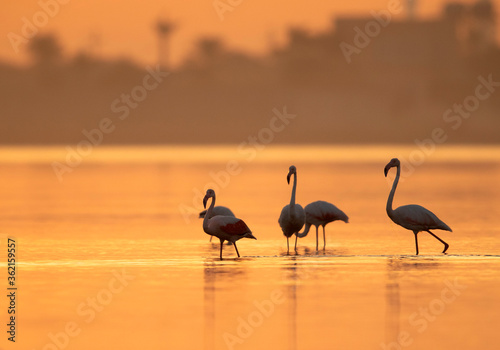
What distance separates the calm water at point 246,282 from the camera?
33.9 feet

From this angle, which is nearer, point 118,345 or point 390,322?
point 118,345

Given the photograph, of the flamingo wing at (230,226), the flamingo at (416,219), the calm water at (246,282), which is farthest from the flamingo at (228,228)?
the flamingo at (416,219)

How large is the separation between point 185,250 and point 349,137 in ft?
355

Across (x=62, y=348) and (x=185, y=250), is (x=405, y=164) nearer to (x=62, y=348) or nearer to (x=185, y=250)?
(x=185, y=250)

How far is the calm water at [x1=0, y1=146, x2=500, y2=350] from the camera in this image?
10336mm

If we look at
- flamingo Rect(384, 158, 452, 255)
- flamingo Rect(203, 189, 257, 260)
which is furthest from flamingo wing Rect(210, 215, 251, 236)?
flamingo Rect(384, 158, 452, 255)

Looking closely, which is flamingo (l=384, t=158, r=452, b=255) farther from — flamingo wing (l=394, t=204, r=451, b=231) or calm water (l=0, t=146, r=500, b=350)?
calm water (l=0, t=146, r=500, b=350)

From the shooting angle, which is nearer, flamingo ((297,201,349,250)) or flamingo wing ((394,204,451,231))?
flamingo wing ((394,204,451,231))

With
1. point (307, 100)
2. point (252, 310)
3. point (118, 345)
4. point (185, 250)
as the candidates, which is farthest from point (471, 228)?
point (307, 100)

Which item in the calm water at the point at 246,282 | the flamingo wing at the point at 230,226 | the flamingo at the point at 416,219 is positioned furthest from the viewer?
the flamingo at the point at 416,219

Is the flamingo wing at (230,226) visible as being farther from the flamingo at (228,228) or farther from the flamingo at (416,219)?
the flamingo at (416,219)

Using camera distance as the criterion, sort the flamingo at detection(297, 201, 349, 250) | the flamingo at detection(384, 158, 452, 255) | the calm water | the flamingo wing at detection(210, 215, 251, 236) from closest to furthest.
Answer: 1. the calm water
2. the flamingo wing at detection(210, 215, 251, 236)
3. the flamingo at detection(384, 158, 452, 255)
4. the flamingo at detection(297, 201, 349, 250)

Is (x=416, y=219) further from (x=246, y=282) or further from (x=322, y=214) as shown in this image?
(x=246, y=282)

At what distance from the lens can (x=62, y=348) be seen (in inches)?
387
